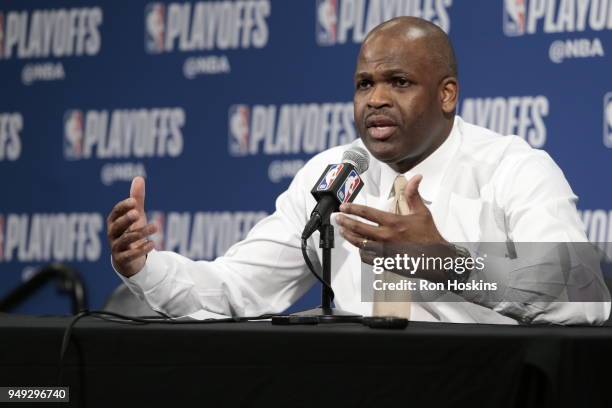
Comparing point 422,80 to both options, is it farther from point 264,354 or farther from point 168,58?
point 168,58

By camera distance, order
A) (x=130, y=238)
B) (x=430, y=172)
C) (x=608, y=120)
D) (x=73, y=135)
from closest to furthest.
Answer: (x=130, y=238) → (x=430, y=172) → (x=608, y=120) → (x=73, y=135)

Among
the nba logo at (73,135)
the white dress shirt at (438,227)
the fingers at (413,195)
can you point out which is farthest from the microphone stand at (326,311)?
the nba logo at (73,135)

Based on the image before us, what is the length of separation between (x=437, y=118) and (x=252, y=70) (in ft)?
5.47

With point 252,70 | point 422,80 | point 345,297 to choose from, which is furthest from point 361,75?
point 252,70

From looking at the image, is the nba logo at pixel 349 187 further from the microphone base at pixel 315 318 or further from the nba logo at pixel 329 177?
the microphone base at pixel 315 318

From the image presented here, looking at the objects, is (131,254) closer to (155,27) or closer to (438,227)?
(438,227)

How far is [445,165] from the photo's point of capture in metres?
2.73

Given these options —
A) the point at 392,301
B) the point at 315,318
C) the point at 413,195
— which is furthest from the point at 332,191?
the point at 392,301

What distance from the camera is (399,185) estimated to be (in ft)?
8.58

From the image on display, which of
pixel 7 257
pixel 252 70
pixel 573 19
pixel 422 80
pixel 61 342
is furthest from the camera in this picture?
pixel 7 257

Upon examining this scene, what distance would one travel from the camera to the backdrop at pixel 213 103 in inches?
145

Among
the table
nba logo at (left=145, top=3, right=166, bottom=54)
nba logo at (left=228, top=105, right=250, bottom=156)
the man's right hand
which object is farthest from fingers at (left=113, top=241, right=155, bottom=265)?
nba logo at (left=145, top=3, right=166, bottom=54)

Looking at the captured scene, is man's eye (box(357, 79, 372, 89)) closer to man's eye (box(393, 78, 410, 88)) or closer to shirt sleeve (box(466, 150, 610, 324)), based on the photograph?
man's eye (box(393, 78, 410, 88))

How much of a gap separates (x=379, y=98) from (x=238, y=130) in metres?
1.73
